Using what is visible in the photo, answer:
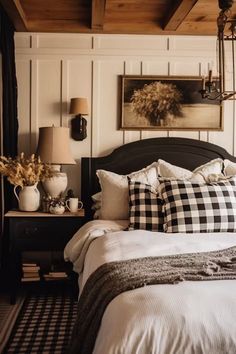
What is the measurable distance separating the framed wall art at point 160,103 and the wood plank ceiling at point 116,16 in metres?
0.46

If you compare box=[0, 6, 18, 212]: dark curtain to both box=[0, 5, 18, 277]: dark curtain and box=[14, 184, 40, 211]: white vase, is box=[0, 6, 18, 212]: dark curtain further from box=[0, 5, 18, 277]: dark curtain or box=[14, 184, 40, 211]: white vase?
box=[14, 184, 40, 211]: white vase

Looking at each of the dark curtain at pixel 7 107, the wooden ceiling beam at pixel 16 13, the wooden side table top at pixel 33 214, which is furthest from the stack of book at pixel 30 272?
the wooden ceiling beam at pixel 16 13

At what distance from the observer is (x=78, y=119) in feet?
10.9

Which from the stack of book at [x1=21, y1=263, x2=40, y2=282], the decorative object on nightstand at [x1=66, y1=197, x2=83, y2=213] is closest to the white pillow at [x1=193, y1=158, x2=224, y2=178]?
the decorative object on nightstand at [x1=66, y1=197, x2=83, y2=213]

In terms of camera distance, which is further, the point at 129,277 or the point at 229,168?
the point at 229,168

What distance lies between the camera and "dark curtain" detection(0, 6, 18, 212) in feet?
9.89

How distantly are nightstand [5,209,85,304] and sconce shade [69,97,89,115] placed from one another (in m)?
0.97

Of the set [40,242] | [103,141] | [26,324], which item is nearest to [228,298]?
[26,324]

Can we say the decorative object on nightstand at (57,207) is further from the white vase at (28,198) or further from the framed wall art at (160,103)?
the framed wall art at (160,103)

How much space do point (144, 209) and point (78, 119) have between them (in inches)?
47.0

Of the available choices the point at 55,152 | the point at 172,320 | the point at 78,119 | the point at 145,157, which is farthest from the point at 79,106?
the point at 172,320

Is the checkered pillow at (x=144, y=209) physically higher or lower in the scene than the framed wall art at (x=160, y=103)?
lower

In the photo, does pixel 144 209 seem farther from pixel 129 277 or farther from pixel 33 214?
pixel 129 277

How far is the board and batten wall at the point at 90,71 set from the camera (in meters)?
3.36
